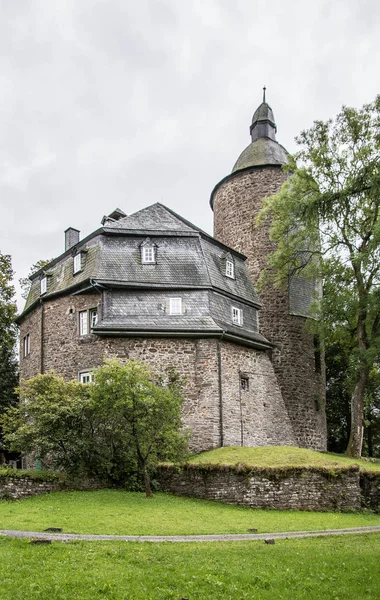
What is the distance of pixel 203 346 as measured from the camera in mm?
24578

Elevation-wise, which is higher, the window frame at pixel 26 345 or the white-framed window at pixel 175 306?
the white-framed window at pixel 175 306

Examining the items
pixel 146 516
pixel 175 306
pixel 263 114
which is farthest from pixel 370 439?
pixel 146 516

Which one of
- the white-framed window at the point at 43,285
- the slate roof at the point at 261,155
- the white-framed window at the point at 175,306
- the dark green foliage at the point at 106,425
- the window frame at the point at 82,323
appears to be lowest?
the dark green foliage at the point at 106,425

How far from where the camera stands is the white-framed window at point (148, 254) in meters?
26.4

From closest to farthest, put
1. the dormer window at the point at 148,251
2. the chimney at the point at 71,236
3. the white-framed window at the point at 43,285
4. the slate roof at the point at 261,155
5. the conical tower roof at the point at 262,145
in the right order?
the dormer window at the point at 148,251 < the white-framed window at the point at 43,285 < the slate roof at the point at 261,155 < the conical tower roof at the point at 262,145 < the chimney at the point at 71,236

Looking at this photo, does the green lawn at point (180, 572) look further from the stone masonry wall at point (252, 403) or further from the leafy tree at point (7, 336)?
the leafy tree at point (7, 336)

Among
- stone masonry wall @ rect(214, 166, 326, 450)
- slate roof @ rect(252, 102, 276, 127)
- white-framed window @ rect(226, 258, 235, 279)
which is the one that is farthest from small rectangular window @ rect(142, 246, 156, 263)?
slate roof @ rect(252, 102, 276, 127)

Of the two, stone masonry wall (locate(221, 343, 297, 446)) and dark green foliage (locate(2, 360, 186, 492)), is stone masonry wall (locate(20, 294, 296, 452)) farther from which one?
dark green foliage (locate(2, 360, 186, 492))

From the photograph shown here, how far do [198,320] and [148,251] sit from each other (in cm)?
400

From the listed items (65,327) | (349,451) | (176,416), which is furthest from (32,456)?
(349,451)

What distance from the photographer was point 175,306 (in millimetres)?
25469

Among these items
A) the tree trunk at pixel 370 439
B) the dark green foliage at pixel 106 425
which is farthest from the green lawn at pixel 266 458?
the tree trunk at pixel 370 439

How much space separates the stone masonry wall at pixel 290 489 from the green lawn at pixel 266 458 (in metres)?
0.33

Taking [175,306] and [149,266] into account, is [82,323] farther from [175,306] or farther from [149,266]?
[175,306]
